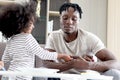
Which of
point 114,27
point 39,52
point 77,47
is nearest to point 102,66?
point 77,47

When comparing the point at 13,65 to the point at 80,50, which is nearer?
the point at 13,65

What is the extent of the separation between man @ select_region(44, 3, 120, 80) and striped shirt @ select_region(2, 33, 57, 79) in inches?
14.7

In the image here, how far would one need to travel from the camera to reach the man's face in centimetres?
209

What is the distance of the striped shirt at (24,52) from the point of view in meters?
1.54

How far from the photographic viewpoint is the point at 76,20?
6.97 ft

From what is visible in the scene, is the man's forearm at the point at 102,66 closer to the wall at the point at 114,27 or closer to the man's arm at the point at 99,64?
the man's arm at the point at 99,64

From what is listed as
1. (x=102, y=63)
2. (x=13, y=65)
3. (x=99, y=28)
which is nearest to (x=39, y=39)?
(x=99, y=28)

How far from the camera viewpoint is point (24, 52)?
1559mm

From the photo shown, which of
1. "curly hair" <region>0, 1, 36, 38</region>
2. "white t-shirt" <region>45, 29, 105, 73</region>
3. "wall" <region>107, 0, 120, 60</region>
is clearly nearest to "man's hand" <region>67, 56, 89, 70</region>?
"white t-shirt" <region>45, 29, 105, 73</region>

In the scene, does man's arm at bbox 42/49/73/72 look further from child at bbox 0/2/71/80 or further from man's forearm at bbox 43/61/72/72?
child at bbox 0/2/71/80

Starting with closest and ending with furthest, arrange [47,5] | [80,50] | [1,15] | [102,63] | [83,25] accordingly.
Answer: [1,15]
[102,63]
[80,50]
[47,5]
[83,25]

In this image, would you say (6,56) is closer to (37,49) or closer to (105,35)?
(37,49)

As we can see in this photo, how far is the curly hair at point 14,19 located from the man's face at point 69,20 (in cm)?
48

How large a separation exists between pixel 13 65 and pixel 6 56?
0.28 ft
